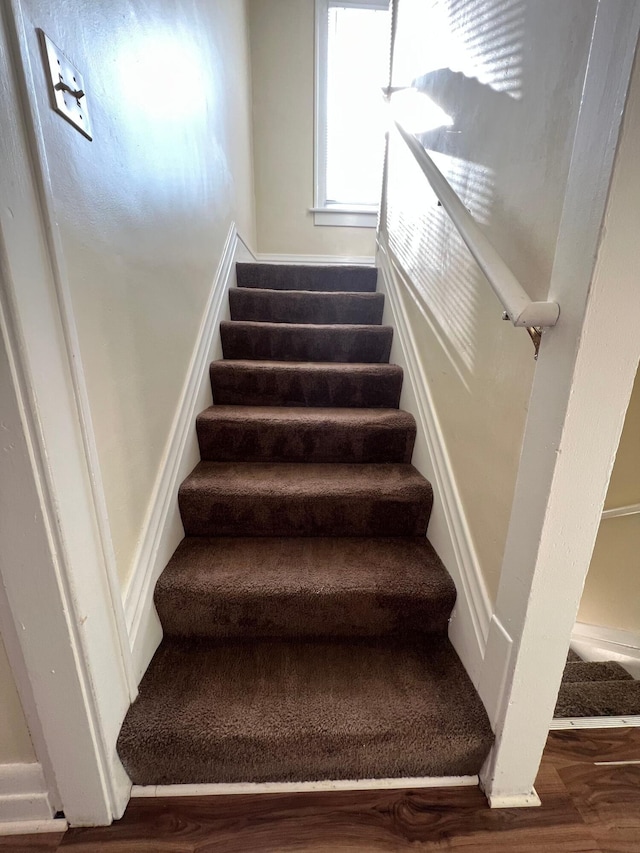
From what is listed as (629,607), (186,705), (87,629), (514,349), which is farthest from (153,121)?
(629,607)

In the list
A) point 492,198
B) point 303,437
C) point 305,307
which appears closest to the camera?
point 492,198

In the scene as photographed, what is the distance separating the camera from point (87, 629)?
27.5 inches

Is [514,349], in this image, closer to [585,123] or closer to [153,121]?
[585,123]

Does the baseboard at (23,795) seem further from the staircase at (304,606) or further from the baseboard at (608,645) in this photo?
the baseboard at (608,645)

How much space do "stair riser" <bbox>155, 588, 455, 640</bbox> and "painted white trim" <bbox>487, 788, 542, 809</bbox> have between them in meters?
0.36

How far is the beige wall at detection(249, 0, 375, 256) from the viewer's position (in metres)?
2.72

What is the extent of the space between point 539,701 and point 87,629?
3.06ft

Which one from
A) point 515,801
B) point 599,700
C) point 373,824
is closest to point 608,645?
point 599,700

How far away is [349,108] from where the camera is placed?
9.61 ft

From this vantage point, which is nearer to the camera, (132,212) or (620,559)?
(132,212)

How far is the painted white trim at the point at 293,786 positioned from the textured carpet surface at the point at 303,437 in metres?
0.90

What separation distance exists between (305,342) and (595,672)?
5.83 ft

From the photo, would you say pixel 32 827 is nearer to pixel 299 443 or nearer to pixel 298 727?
pixel 298 727

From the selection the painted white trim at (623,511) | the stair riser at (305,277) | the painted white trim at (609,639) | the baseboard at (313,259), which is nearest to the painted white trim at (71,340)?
the stair riser at (305,277)
